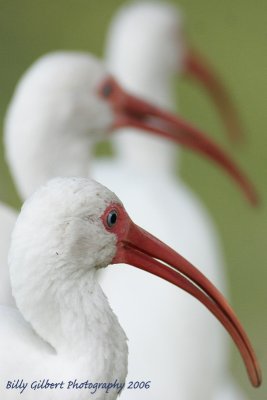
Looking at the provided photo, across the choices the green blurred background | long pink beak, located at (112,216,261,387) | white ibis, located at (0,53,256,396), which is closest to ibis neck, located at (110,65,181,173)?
the green blurred background

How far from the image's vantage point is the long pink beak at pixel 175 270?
3.80 metres

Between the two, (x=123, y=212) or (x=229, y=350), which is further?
(x=229, y=350)

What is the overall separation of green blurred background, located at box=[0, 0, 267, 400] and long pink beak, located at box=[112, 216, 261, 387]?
3.01 meters

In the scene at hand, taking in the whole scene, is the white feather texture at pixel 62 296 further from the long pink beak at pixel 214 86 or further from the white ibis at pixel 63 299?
the long pink beak at pixel 214 86

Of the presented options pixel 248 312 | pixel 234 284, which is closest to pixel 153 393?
pixel 248 312

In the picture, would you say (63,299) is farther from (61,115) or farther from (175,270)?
(61,115)

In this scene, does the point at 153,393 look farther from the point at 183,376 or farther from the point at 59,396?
the point at 59,396

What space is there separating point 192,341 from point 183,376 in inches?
9.1

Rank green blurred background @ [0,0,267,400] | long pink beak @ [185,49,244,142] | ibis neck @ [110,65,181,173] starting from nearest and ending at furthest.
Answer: ibis neck @ [110,65,181,173]
long pink beak @ [185,49,244,142]
green blurred background @ [0,0,267,400]

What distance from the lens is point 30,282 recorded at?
353 centimetres

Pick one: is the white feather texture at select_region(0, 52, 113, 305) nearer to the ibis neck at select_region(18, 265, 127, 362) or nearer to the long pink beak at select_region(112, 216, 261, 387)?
the long pink beak at select_region(112, 216, 261, 387)

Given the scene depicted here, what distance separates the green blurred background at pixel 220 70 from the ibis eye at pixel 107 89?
1774 millimetres

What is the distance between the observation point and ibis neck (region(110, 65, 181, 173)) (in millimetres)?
6766

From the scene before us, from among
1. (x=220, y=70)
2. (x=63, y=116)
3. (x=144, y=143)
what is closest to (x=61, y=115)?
(x=63, y=116)
